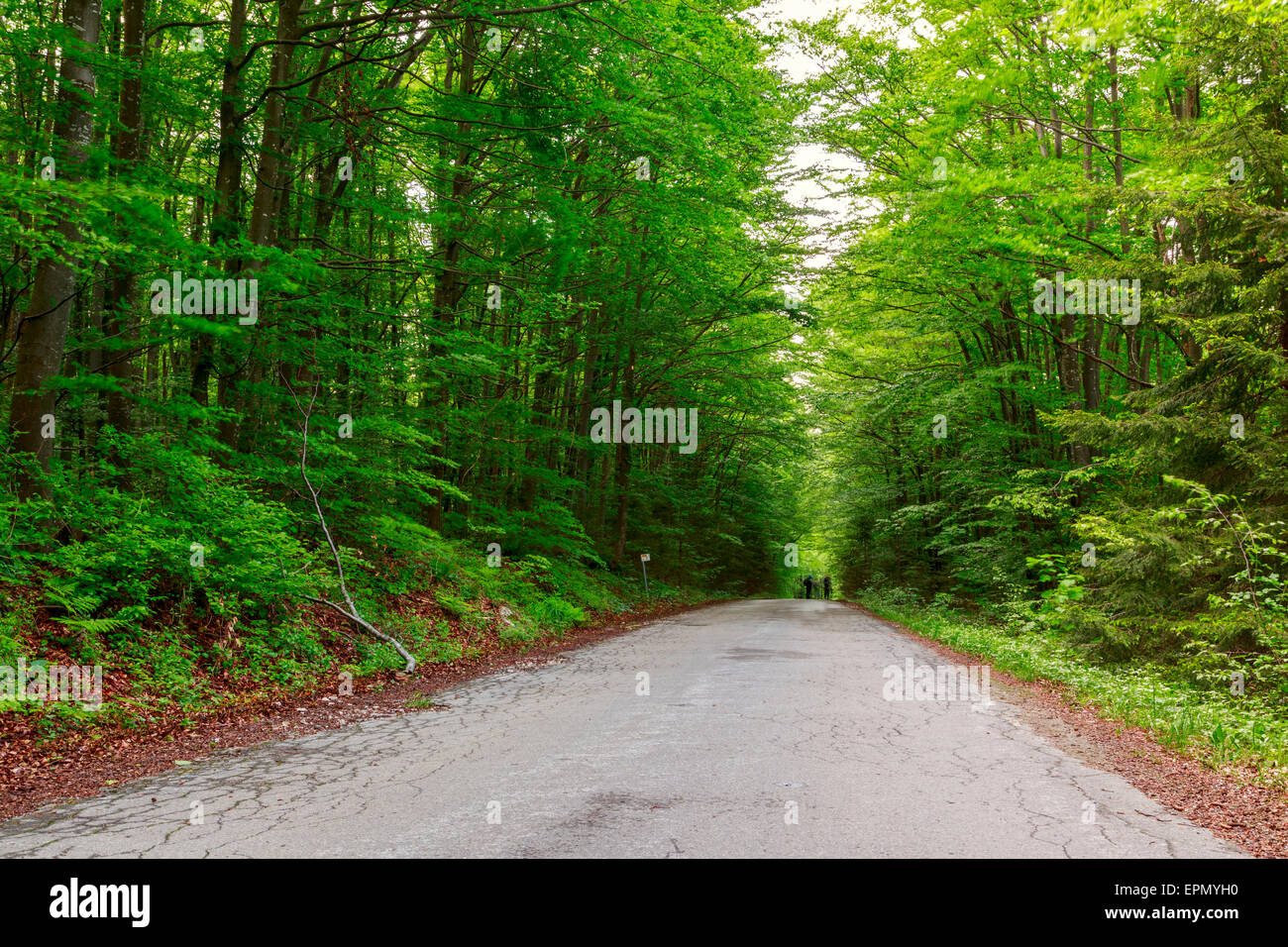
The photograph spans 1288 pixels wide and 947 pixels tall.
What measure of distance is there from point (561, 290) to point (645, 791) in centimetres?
1488

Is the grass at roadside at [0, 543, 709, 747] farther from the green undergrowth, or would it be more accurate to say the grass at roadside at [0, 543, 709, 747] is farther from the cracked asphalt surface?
the cracked asphalt surface

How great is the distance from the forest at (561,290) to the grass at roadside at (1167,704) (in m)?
0.10

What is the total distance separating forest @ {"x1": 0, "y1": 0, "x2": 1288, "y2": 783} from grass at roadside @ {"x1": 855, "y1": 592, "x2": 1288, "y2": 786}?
0.10m

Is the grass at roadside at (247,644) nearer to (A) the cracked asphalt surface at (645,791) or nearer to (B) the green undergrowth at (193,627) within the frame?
(B) the green undergrowth at (193,627)

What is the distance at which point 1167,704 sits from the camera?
25.0ft

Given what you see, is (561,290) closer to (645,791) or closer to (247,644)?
(247,644)

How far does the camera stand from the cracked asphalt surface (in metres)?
4.12

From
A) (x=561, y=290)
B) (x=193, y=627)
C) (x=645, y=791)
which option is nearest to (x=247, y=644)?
(x=193, y=627)

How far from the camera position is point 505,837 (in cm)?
415

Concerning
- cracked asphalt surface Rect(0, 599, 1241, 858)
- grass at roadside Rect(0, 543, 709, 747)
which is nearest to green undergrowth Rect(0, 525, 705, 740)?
grass at roadside Rect(0, 543, 709, 747)

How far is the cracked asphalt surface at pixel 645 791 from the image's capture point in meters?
4.12

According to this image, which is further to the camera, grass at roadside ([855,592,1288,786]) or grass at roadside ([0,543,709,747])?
grass at roadside ([0,543,709,747])

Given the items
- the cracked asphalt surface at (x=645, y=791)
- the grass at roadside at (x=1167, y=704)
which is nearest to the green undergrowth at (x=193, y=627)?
the cracked asphalt surface at (x=645, y=791)

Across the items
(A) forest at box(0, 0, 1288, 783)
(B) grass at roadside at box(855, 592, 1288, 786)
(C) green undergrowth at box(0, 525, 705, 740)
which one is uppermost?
(A) forest at box(0, 0, 1288, 783)
